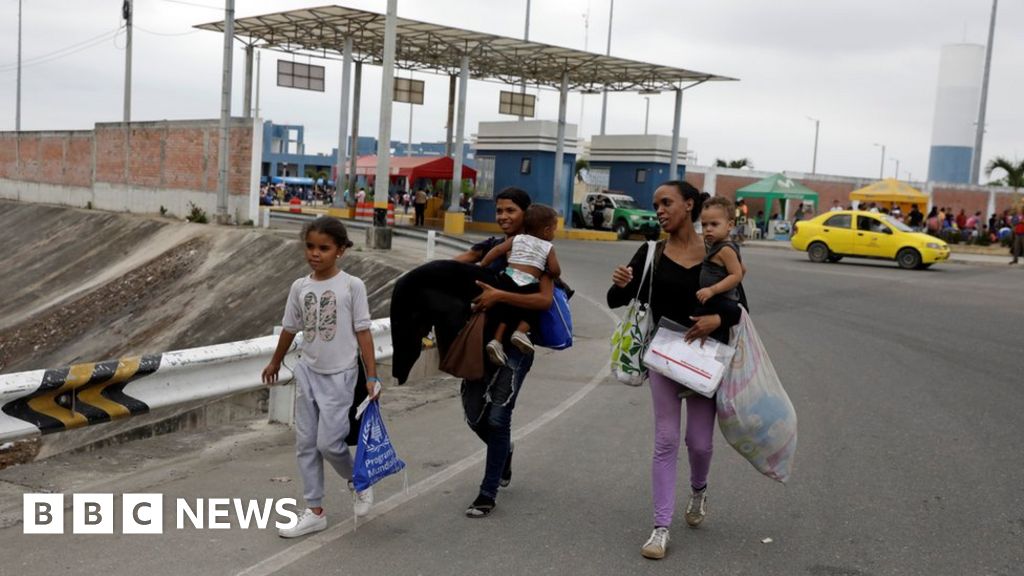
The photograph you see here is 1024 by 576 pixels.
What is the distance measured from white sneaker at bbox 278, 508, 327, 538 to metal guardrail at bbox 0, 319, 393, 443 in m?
1.69

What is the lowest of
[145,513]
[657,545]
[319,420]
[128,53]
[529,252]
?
[145,513]

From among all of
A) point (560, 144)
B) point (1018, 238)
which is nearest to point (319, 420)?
point (1018, 238)

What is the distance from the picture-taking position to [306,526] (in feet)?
17.0

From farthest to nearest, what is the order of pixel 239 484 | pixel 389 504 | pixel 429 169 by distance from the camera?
pixel 429 169 < pixel 239 484 < pixel 389 504

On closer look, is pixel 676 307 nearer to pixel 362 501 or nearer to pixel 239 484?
pixel 362 501

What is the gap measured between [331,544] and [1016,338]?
1195cm

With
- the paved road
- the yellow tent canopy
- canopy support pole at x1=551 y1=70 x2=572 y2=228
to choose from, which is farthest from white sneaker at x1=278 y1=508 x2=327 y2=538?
the yellow tent canopy

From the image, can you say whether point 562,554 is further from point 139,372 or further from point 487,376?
point 139,372

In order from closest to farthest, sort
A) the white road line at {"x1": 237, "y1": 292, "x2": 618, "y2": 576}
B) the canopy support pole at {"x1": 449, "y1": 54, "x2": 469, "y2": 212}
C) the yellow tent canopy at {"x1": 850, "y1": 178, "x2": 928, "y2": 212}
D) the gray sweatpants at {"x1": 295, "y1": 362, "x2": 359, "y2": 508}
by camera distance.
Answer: the white road line at {"x1": 237, "y1": 292, "x2": 618, "y2": 576}
the gray sweatpants at {"x1": 295, "y1": 362, "x2": 359, "y2": 508}
the canopy support pole at {"x1": 449, "y1": 54, "x2": 469, "y2": 212}
the yellow tent canopy at {"x1": 850, "y1": 178, "x2": 928, "y2": 212}

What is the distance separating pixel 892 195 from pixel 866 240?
1354 centimetres

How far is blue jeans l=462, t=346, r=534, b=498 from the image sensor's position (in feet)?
18.1

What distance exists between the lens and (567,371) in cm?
1068

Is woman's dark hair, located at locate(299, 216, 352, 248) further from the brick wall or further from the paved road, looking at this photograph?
the brick wall

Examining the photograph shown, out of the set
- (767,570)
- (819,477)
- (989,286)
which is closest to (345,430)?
(767,570)
